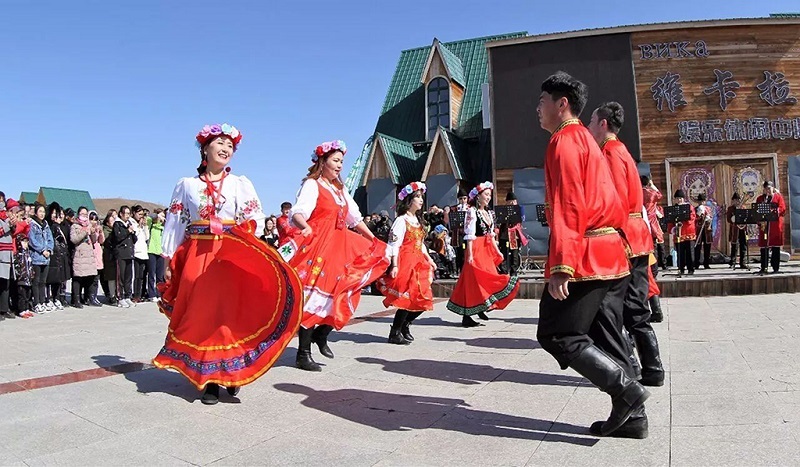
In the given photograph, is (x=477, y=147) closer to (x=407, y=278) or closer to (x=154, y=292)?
(x=154, y=292)

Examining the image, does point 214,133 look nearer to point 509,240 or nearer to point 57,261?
point 57,261

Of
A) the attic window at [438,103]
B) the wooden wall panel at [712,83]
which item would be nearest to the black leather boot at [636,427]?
the wooden wall panel at [712,83]

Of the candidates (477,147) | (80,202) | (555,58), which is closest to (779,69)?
(555,58)

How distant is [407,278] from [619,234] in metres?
3.54

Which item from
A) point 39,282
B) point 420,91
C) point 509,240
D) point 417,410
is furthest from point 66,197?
point 417,410

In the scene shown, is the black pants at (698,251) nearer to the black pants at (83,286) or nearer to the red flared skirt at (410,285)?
the red flared skirt at (410,285)

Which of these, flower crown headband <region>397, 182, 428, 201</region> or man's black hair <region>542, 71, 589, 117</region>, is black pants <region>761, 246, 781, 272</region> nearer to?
flower crown headband <region>397, 182, 428, 201</region>

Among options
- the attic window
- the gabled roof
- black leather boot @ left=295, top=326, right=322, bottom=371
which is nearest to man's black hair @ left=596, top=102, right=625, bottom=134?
black leather boot @ left=295, top=326, right=322, bottom=371

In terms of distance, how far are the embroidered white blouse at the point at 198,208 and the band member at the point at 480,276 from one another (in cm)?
346

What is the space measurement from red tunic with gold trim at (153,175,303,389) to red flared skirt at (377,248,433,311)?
2431mm

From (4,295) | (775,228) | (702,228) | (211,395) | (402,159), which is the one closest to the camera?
(211,395)

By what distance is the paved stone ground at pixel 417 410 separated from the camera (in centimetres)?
305

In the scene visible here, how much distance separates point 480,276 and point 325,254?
2.71 metres

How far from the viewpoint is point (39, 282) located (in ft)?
33.5
